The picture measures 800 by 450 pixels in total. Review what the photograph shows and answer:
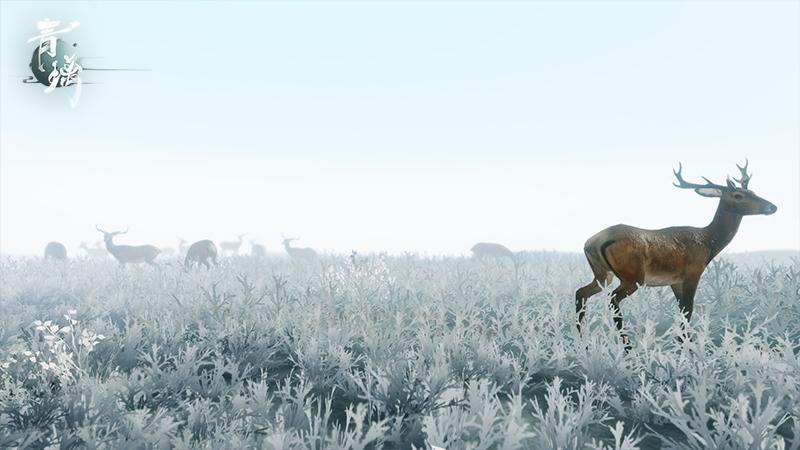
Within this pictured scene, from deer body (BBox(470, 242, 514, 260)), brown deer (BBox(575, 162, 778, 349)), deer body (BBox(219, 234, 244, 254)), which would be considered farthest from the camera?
deer body (BBox(219, 234, 244, 254))

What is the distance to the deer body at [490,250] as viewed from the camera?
27.2 meters

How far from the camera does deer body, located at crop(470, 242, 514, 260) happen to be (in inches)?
1071

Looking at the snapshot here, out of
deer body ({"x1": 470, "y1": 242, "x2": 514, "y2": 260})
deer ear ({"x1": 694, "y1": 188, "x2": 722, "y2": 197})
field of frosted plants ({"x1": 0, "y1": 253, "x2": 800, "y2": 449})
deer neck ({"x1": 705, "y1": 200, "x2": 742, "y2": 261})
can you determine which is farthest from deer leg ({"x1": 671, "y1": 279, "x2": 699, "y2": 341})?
deer body ({"x1": 470, "y1": 242, "x2": 514, "y2": 260})

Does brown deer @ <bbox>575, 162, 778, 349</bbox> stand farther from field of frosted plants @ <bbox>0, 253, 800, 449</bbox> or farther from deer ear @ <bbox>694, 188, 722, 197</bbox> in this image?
field of frosted plants @ <bbox>0, 253, 800, 449</bbox>

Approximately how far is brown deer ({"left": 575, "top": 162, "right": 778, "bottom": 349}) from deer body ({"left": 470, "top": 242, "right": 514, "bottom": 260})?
20198 mm

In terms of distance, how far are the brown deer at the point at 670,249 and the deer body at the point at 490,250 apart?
2020 cm

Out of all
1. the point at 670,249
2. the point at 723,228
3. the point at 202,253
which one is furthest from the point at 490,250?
the point at 670,249

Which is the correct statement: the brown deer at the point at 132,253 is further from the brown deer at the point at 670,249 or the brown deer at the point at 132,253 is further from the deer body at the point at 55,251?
the brown deer at the point at 670,249

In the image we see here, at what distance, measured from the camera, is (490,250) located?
27516 millimetres

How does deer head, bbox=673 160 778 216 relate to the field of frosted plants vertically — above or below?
above

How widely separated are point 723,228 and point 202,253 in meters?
18.4

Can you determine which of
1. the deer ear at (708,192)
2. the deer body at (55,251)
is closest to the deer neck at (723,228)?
the deer ear at (708,192)

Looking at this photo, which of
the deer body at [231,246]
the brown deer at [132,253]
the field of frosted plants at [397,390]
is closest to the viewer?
the field of frosted plants at [397,390]

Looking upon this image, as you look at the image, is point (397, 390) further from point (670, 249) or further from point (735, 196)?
point (735, 196)
